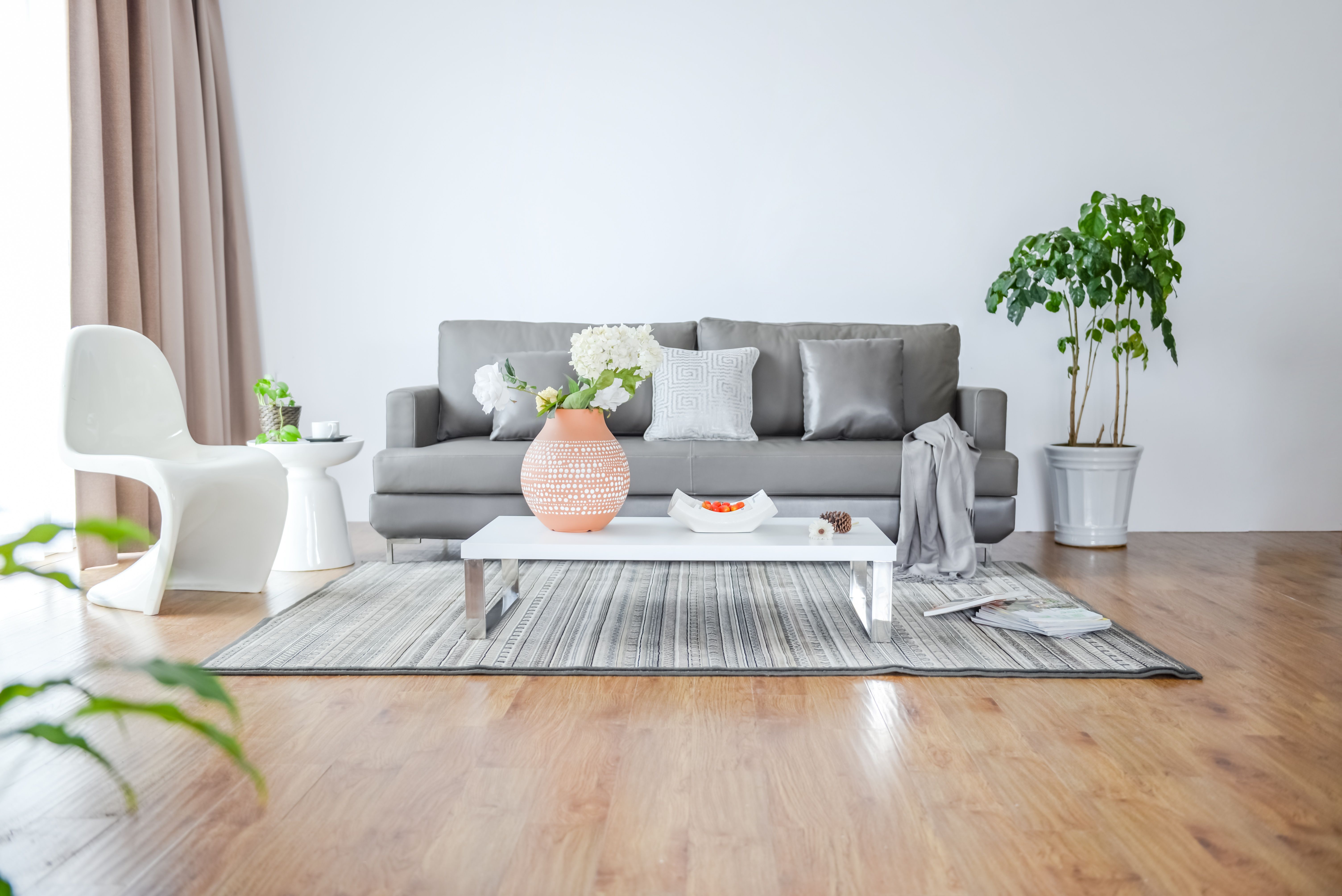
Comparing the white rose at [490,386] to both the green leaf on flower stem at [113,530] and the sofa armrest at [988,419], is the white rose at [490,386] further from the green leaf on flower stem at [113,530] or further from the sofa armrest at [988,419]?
the sofa armrest at [988,419]

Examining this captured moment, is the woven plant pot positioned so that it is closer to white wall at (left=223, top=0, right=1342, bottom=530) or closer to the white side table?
the white side table

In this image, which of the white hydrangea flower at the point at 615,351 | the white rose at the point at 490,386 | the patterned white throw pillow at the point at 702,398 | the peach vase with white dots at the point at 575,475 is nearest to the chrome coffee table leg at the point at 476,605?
the peach vase with white dots at the point at 575,475

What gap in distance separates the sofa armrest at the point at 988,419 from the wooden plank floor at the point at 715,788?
1244mm

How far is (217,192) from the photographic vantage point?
4.19 metres

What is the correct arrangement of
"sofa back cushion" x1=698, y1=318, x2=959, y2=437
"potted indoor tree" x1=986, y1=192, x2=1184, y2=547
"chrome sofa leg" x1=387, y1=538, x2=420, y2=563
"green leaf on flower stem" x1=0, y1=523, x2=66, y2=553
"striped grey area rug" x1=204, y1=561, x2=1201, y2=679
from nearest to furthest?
1. "green leaf on flower stem" x1=0, y1=523, x2=66, y2=553
2. "striped grey area rug" x1=204, y1=561, x2=1201, y2=679
3. "chrome sofa leg" x1=387, y1=538, x2=420, y2=563
4. "potted indoor tree" x1=986, y1=192, x2=1184, y2=547
5. "sofa back cushion" x1=698, y1=318, x2=959, y2=437

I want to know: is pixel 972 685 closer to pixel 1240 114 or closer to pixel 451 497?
pixel 451 497

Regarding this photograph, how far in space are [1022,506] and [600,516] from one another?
8.64 ft

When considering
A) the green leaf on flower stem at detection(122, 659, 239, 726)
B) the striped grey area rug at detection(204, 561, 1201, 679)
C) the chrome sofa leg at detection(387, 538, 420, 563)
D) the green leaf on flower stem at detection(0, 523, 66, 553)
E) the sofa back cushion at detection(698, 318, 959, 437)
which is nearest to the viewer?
the green leaf on flower stem at detection(122, 659, 239, 726)

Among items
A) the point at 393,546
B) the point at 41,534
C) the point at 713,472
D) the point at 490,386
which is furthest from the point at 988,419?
the point at 41,534

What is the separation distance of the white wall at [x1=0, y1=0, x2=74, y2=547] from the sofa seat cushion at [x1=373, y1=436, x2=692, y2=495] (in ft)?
3.83

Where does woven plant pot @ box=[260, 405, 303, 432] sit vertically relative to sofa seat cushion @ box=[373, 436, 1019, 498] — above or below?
above

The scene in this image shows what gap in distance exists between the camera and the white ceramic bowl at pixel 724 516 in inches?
96.2

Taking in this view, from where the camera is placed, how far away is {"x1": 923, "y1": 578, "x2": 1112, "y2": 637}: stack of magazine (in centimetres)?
246

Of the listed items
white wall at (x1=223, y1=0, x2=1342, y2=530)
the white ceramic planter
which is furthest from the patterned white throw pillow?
the white ceramic planter
